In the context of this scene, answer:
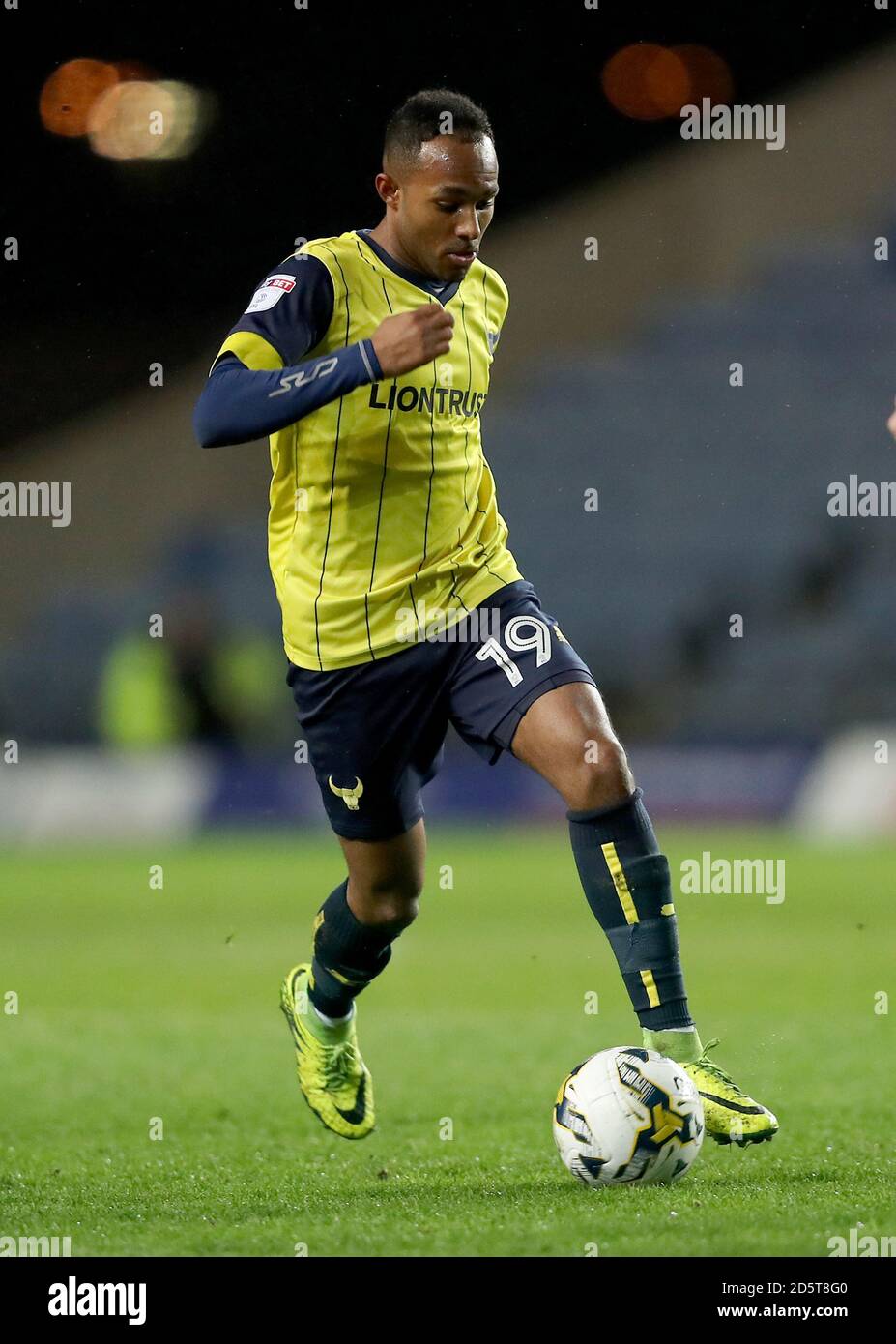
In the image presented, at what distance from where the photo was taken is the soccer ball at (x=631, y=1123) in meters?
3.53

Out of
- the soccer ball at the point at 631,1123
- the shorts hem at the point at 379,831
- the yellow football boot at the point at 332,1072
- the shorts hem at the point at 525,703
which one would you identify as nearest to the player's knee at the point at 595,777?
the shorts hem at the point at 525,703

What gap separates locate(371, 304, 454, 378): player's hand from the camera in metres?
3.46

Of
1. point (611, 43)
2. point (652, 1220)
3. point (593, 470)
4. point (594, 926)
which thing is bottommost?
point (652, 1220)

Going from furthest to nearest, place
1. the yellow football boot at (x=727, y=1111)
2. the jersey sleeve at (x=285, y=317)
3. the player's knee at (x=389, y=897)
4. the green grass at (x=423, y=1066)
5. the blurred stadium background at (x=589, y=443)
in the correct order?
the blurred stadium background at (x=589, y=443) → the player's knee at (x=389, y=897) → the jersey sleeve at (x=285, y=317) → the yellow football boot at (x=727, y=1111) → the green grass at (x=423, y=1066)

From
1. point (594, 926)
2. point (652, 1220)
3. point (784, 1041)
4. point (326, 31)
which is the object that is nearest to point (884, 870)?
point (594, 926)

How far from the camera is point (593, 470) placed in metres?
17.5

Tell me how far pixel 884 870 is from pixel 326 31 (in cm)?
698

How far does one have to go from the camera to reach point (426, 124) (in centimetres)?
390

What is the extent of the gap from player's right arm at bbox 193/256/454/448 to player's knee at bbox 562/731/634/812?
0.92m

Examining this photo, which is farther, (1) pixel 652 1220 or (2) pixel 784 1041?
(2) pixel 784 1041

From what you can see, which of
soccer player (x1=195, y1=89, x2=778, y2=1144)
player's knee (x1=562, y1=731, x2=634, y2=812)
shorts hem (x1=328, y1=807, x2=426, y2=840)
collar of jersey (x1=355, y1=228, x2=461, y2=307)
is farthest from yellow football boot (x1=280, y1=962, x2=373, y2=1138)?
collar of jersey (x1=355, y1=228, x2=461, y2=307)

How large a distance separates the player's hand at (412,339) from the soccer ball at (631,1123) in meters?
1.53

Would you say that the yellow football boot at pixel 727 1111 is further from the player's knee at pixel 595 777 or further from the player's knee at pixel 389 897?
the player's knee at pixel 389 897

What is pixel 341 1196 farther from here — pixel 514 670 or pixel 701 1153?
pixel 514 670
